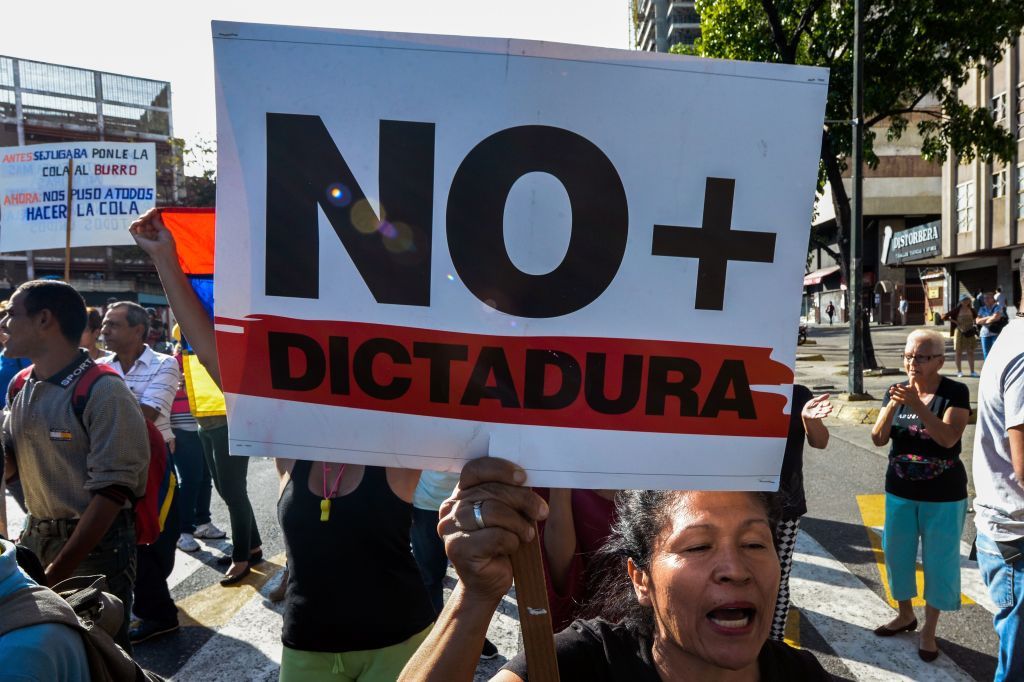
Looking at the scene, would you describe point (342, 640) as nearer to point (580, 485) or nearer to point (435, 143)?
point (580, 485)

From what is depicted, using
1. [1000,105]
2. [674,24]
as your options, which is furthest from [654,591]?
[674,24]

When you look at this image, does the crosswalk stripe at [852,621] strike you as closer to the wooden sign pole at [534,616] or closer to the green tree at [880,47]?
the wooden sign pole at [534,616]

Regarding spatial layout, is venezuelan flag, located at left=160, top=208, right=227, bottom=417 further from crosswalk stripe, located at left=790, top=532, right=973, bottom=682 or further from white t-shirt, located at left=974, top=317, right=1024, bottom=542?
crosswalk stripe, located at left=790, top=532, right=973, bottom=682

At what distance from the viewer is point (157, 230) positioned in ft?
6.57

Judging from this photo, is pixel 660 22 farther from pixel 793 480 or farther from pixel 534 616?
pixel 534 616

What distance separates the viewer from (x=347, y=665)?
234 centimetres

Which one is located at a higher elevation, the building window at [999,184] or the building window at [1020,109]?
the building window at [1020,109]

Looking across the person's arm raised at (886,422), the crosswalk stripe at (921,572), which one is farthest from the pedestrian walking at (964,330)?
the person's arm raised at (886,422)

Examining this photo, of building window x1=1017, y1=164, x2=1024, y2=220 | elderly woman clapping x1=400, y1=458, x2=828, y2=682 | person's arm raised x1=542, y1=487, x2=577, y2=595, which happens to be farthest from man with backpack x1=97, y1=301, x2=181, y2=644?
building window x1=1017, y1=164, x2=1024, y2=220

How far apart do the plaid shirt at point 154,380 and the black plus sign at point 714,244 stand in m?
4.36

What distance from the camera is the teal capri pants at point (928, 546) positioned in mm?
3984

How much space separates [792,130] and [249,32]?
118cm

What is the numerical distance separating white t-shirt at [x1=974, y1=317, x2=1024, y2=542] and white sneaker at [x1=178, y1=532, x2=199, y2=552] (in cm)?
543

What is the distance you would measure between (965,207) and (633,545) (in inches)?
1530
